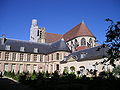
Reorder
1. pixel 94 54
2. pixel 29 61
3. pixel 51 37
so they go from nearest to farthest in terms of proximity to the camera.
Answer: pixel 94 54
pixel 29 61
pixel 51 37

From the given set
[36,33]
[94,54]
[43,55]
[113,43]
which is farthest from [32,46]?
[113,43]

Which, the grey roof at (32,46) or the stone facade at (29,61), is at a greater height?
the grey roof at (32,46)

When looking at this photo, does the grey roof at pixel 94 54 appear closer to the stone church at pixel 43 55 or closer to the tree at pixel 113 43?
the stone church at pixel 43 55

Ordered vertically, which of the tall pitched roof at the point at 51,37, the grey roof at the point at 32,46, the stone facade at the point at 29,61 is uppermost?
the tall pitched roof at the point at 51,37

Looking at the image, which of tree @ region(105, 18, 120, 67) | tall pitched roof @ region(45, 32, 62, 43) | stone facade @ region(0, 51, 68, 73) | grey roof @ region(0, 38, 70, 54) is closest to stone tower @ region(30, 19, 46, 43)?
tall pitched roof @ region(45, 32, 62, 43)

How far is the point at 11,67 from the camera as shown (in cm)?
3006

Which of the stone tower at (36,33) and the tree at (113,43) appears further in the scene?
the stone tower at (36,33)

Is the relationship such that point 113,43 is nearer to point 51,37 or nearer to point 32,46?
point 32,46

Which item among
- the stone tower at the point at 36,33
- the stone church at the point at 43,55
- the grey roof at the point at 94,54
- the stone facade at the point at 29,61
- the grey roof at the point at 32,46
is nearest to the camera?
the grey roof at the point at 94,54

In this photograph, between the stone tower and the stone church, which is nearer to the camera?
the stone church

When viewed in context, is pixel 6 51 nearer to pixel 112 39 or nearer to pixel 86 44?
pixel 86 44

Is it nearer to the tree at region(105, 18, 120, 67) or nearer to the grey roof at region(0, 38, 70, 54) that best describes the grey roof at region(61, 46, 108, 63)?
the grey roof at region(0, 38, 70, 54)

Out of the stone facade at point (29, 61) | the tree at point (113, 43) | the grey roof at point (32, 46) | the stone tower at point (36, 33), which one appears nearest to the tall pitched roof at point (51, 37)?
the stone tower at point (36, 33)

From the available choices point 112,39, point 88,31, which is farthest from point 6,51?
point 112,39
